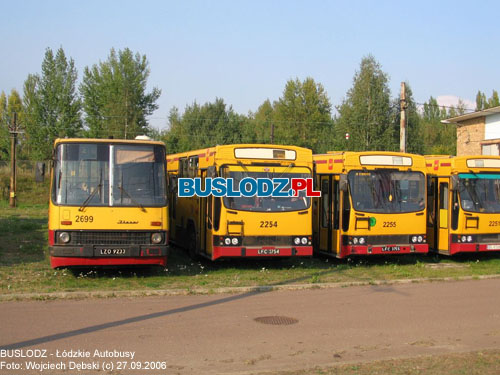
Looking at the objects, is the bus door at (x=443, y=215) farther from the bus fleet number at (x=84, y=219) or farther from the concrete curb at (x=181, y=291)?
the bus fleet number at (x=84, y=219)

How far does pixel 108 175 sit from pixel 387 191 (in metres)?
7.22

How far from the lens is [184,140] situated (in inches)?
2442

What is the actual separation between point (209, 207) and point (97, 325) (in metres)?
6.03

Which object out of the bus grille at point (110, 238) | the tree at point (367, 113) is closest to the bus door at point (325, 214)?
the bus grille at point (110, 238)

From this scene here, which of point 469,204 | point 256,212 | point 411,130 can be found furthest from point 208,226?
point 411,130

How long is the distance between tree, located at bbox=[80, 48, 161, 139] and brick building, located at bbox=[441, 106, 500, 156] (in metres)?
32.8

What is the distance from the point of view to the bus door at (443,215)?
1648 cm

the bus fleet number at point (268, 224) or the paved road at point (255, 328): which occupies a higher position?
the bus fleet number at point (268, 224)

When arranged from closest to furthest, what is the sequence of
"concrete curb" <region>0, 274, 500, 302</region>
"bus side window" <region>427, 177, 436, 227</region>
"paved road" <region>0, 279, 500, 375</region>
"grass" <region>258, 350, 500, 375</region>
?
Result: "grass" <region>258, 350, 500, 375</region> < "paved road" <region>0, 279, 500, 375</region> < "concrete curb" <region>0, 274, 500, 302</region> < "bus side window" <region>427, 177, 436, 227</region>

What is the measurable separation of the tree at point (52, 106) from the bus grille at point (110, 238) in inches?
2003

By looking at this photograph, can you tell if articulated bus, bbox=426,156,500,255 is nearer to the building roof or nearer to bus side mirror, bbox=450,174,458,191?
bus side mirror, bbox=450,174,458,191

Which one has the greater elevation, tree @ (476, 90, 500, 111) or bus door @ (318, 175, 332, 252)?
tree @ (476, 90, 500, 111)

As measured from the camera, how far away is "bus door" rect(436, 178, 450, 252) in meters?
16.5

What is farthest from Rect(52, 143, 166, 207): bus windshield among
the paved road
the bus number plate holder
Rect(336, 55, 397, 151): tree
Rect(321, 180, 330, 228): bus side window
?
Rect(336, 55, 397, 151): tree
